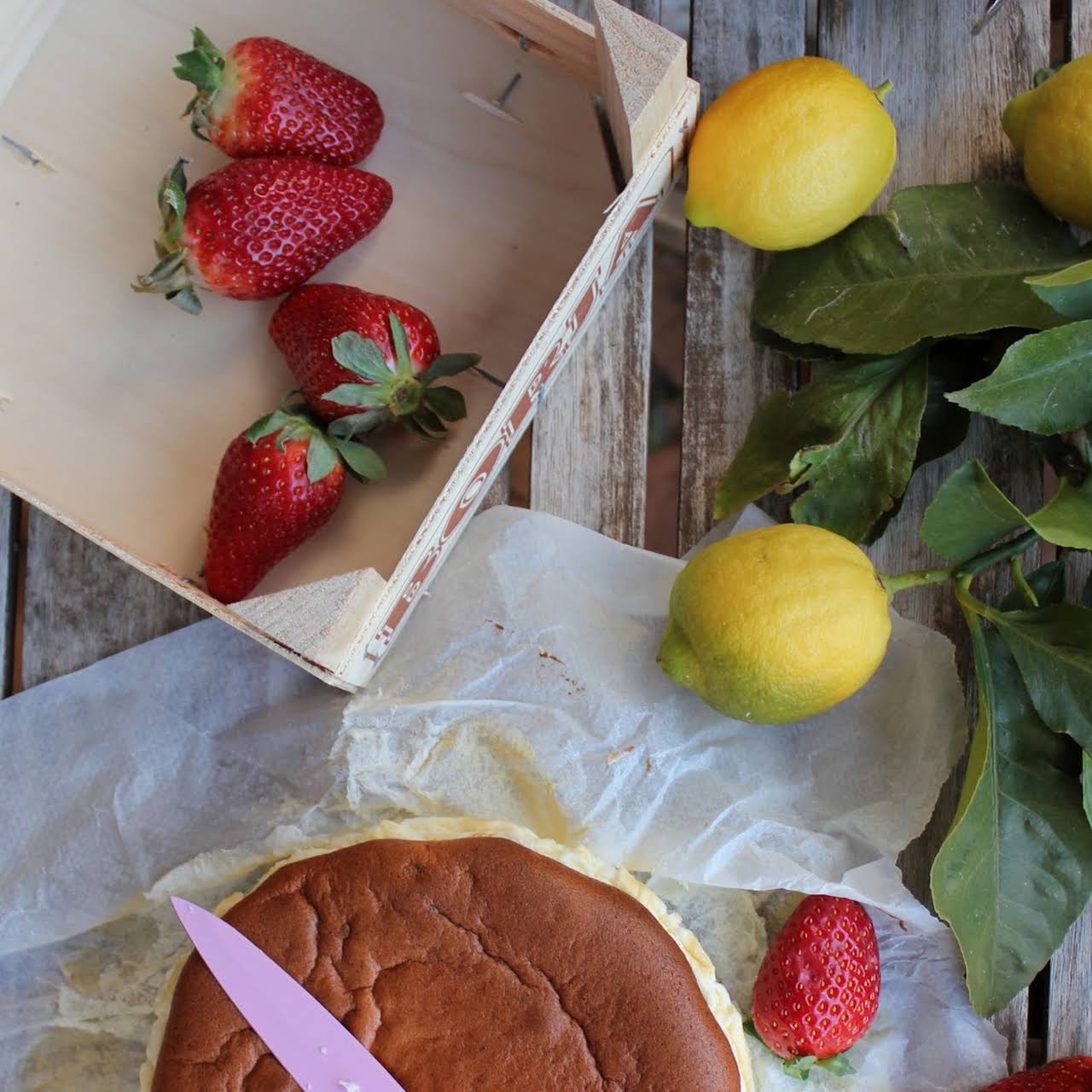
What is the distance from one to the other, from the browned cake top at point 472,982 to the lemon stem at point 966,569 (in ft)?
1.20

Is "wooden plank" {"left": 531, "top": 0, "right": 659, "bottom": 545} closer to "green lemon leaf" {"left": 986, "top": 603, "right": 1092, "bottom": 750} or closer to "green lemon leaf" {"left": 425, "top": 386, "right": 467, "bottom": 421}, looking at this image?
"green lemon leaf" {"left": 425, "top": 386, "right": 467, "bottom": 421}

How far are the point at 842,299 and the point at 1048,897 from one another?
557mm

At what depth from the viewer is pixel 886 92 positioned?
1.10 meters

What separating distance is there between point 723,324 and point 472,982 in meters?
0.67

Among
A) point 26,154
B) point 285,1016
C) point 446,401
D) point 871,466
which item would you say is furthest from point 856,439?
point 26,154

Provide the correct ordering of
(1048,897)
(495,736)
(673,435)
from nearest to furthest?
1. (1048,897)
2. (495,736)
3. (673,435)


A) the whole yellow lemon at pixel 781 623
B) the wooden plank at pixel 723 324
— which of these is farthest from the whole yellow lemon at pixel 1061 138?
the whole yellow lemon at pixel 781 623

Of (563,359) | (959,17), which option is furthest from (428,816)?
(959,17)

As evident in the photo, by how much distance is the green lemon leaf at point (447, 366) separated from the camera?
3.52 ft

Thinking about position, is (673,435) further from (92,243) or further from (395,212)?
(92,243)

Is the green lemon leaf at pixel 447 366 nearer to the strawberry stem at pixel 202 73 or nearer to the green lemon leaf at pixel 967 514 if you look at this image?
the strawberry stem at pixel 202 73

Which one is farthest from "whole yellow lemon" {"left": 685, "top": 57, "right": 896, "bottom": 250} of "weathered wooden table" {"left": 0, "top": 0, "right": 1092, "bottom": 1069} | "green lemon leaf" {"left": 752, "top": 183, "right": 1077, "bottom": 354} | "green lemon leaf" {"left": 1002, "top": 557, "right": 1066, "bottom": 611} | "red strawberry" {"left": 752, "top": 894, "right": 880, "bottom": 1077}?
"red strawberry" {"left": 752, "top": 894, "right": 880, "bottom": 1077}

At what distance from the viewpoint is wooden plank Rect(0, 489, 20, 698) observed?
125 centimetres

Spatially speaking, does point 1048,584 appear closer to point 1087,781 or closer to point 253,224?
point 1087,781
